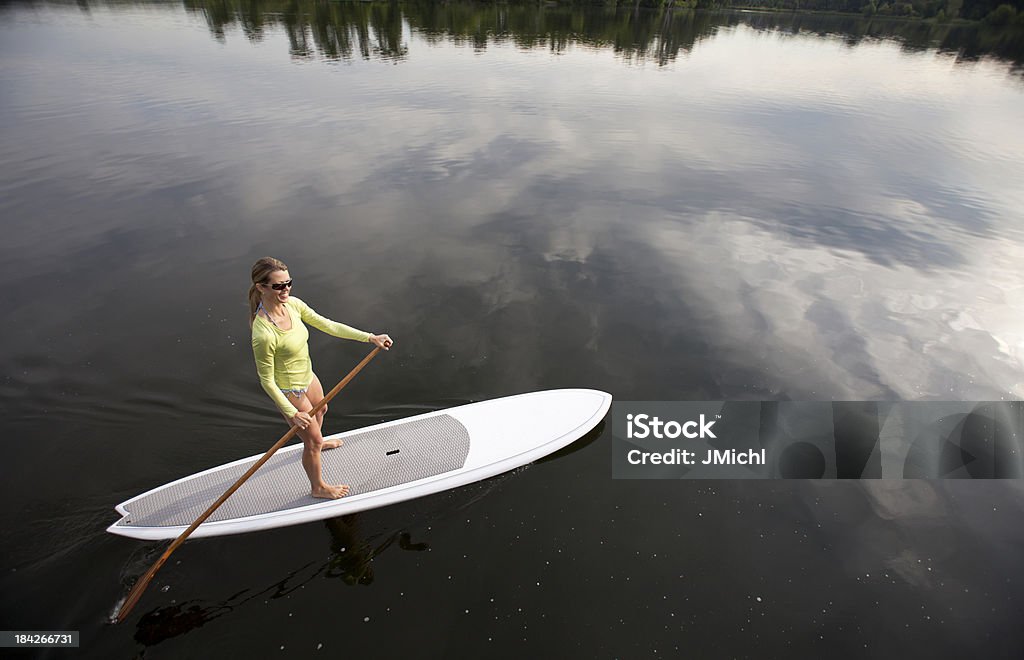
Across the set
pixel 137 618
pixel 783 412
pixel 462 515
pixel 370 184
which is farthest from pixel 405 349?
pixel 370 184

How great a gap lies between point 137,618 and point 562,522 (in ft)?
13.8

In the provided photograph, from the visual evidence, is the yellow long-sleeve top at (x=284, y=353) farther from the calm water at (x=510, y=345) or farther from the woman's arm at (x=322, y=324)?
the calm water at (x=510, y=345)

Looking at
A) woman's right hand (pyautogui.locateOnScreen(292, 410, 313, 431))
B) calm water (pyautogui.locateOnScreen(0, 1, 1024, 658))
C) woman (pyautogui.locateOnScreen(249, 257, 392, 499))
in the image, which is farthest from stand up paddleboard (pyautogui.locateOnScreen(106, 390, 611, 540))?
woman's right hand (pyautogui.locateOnScreen(292, 410, 313, 431))

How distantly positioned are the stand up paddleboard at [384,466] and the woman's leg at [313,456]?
101mm

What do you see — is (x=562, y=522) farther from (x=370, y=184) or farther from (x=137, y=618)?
(x=370, y=184)

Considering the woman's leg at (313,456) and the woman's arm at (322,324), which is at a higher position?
the woman's arm at (322,324)

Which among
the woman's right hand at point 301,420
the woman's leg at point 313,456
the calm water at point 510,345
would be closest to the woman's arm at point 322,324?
the woman's leg at point 313,456

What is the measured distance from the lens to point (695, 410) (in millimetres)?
6633

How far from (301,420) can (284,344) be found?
694mm

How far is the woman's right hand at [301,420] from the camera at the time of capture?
395 cm

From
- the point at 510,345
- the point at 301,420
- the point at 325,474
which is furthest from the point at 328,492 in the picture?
→ the point at 510,345

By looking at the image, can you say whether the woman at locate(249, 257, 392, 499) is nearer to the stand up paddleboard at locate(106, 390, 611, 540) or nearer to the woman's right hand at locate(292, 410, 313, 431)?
the woman's right hand at locate(292, 410, 313, 431)

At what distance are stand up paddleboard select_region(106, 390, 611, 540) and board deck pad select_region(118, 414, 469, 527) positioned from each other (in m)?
0.01

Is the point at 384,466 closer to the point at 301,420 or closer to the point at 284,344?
the point at 301,420
